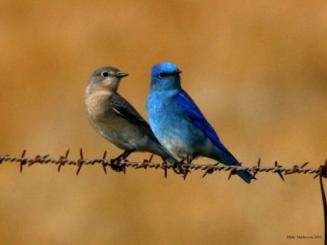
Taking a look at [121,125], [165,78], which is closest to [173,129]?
[165,78]

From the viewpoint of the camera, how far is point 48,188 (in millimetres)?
21859

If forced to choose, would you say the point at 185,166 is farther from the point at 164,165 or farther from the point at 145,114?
the point at 145,114

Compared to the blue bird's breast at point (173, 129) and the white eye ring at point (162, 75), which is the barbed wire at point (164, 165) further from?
the white eye ring at point (162, 75)

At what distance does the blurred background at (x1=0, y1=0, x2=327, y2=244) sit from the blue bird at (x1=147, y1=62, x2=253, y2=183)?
25.6 feet

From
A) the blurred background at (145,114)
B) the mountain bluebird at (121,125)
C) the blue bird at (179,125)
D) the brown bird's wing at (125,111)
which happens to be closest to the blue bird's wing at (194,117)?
the blue bird at (179,125)

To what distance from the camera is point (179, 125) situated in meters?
12.4

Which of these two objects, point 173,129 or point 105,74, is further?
point 105,74

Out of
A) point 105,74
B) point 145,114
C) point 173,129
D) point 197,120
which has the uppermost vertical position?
point 145,114

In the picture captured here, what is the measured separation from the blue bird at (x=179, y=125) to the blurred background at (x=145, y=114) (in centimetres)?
782

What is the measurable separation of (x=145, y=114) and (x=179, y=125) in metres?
8.18

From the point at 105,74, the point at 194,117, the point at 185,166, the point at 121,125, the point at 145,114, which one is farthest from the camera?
the point at 145,114

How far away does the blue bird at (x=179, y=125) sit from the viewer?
12352 millimetres

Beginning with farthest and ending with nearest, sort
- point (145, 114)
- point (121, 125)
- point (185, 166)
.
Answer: point (145, 114)
point (121, 125)
point (185, 166)

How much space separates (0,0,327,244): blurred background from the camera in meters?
20.8
